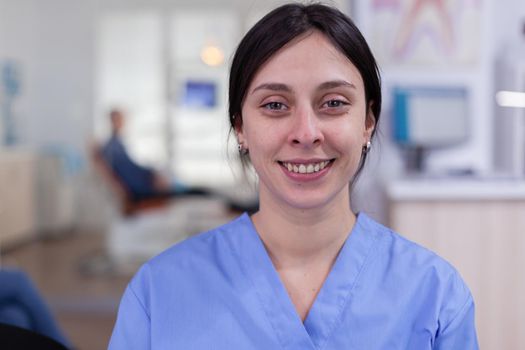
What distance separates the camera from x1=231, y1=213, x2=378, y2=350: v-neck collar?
3.01 feet

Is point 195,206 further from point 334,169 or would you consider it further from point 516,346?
point 334,169

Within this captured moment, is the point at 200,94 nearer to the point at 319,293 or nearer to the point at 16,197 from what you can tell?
the point at 16,197

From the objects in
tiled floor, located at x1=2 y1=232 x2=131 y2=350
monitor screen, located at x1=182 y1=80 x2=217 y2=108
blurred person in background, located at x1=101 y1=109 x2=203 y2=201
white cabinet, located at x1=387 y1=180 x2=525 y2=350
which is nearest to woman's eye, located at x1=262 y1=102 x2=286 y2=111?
white cabinet, located at x1=387 y1=180 x2=525 y2=350

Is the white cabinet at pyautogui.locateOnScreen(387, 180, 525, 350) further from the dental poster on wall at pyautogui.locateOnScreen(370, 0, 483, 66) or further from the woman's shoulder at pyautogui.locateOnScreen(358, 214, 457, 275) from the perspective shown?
the woman's shoulder at pyautogui.locateOnScreen(358, 214, 457, 275)

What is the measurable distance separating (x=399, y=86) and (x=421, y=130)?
0.20 meters

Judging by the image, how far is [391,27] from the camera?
2336mm

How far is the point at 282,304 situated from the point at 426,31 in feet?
5.55

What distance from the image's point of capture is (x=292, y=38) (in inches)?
35.8

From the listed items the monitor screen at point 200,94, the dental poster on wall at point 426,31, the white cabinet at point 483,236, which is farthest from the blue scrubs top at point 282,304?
the monitor screen at point 200,94

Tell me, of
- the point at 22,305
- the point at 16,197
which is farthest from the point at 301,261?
the point at 16,197

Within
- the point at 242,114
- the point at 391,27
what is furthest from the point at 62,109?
the point at 242,114

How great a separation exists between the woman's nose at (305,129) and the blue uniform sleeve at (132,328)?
1.17 ft

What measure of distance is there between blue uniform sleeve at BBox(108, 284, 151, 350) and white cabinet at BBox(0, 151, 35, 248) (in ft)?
12.6

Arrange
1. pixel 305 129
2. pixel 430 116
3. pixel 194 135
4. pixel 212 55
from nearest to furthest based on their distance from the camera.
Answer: pixel 305 129, pixel 430 116, pixel 212 55, pixel 194 135
